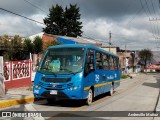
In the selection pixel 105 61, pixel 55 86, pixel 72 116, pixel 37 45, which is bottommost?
pixel 72 116

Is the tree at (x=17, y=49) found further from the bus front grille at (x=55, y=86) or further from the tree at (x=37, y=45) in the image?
the bus front grille at (x=55, y=86)

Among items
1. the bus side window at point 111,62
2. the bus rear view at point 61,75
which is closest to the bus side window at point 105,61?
the bus side window at point 111,62

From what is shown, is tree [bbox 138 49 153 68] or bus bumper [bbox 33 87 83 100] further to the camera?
tree [bbox 138 49 153 68]

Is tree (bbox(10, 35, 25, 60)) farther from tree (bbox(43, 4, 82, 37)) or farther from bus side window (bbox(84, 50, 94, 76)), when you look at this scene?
tree (bbox(43, 4, 82, 37))

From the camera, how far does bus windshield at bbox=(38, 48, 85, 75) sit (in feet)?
42.9

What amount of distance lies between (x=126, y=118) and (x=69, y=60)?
152 inches

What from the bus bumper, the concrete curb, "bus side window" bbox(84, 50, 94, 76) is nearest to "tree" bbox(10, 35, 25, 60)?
the concrete curb

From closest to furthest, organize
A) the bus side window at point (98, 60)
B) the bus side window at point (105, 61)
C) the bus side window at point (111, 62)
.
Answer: the bus side window at point (98, 60) → the bus side window at point (105, 61) → the bus side window at point (111, 62)

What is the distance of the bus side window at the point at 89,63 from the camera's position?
13.6 meters

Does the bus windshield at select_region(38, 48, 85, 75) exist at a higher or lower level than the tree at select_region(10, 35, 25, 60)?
lower

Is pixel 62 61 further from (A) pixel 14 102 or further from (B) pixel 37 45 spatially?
(B) pixel 37 45

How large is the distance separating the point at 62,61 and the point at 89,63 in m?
1.27

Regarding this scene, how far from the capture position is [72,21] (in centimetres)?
8325

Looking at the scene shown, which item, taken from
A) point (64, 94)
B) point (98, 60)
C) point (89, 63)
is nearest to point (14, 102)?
point (64, 94)
